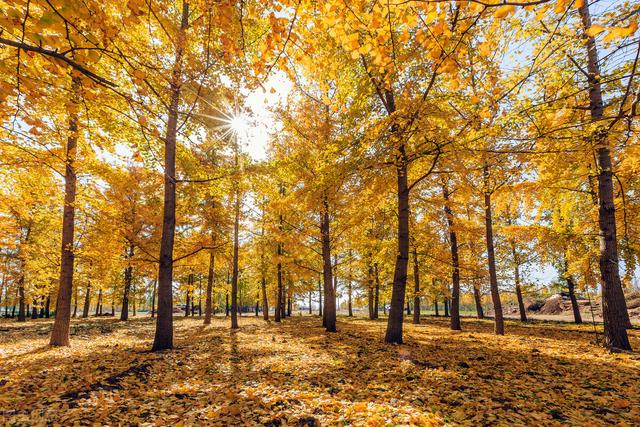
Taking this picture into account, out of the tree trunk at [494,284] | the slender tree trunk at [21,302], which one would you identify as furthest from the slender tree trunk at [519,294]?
the slender tree trunk at [21,302]

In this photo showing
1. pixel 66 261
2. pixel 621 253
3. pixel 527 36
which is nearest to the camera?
pixel 527 36

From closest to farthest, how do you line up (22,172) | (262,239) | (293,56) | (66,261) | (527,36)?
(293,56), (527,36), (22,172), (66,261), (262,239)

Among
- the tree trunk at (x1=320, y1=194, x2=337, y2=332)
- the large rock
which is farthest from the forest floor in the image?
the large rock

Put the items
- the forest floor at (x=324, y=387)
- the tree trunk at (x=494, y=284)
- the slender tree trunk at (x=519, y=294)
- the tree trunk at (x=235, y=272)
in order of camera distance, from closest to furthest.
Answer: the forest floor at (x=324, y=387), the tree trunk at (x=494, y=284), the tree trunk at (x=235, y=272), the slender tree trunk at (x=519, y=294)

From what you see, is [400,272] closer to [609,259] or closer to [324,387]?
[324,387]

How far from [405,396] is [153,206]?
585 inches

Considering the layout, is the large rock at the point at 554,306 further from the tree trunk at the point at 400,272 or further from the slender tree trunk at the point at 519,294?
the tree trunk at the point at 400,272

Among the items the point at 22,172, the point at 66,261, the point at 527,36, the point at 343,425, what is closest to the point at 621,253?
the point at 527,36

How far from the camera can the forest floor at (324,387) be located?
3.48 meters

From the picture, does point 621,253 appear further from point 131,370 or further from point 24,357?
point 24,357

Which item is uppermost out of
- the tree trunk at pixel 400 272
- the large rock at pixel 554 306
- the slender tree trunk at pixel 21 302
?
the tree trunk at pixel 400 272

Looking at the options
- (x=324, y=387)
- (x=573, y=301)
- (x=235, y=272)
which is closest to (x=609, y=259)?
(x=324, y=387)

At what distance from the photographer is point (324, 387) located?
4.66 meters

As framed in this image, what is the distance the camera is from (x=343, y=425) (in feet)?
10.9
